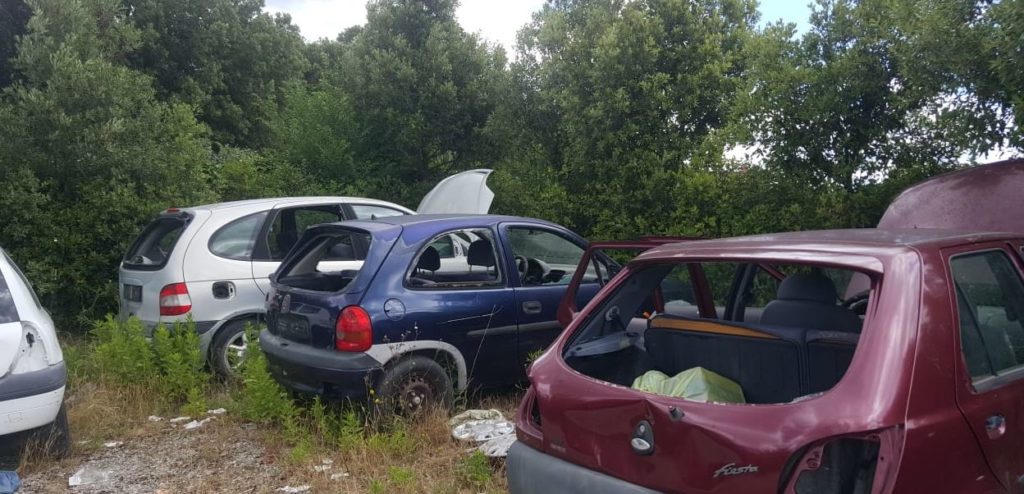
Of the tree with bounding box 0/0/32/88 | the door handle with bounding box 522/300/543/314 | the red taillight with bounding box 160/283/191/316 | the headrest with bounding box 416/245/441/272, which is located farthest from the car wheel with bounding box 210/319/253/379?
the tree with bounding box 0/0/32/88

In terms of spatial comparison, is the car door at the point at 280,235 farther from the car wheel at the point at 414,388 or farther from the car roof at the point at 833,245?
the car roof at the point at 833,245

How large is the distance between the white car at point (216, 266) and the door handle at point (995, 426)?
17.3 feet

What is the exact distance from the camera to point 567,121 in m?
9.69

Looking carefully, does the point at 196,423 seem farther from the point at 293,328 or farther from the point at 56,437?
the point at 293,328

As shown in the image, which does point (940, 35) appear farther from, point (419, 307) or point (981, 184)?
point (419, 307)

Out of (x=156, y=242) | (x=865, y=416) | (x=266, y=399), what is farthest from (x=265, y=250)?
(x=865, y=416)

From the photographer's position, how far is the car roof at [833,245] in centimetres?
276

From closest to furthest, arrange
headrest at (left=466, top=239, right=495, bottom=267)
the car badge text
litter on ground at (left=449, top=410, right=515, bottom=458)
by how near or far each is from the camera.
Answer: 1. the car badge text
2. litter on ground at (left=449, top=410, right=515, bottom=458)
3. headrest at (left=466, top=239, right=495, bottom=267)

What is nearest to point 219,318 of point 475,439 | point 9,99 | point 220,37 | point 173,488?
point 173,488

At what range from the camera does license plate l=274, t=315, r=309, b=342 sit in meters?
5.47

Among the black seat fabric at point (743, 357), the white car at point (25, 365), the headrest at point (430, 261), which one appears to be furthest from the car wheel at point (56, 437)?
the black seat fabric at point (743, 357)

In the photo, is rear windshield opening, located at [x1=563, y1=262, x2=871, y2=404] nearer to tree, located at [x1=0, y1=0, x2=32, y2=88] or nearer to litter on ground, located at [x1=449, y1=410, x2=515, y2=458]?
litter on ground, located at [x1=449, y1=410, x2=515, y2=458]

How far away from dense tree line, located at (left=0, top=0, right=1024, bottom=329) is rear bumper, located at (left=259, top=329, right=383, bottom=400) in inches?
169

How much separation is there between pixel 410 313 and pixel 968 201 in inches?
154
